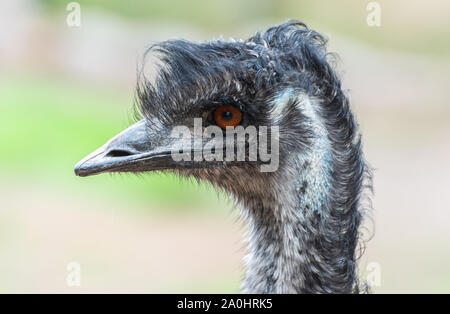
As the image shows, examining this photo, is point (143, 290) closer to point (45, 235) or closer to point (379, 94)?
point (45, 235)

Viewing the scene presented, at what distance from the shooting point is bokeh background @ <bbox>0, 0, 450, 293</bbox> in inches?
314

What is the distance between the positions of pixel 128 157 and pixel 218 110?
1.36ft

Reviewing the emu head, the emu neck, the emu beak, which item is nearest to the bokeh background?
the emu head

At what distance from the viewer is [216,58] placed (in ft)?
10.2

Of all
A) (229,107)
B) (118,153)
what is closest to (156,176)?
(118,153)

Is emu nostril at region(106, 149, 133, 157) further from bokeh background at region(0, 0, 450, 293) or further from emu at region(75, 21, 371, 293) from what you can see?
bokeh background at region(0, 0, 450, 293)

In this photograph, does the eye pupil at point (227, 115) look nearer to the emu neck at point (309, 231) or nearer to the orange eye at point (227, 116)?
the orange eye at point (227, 116)

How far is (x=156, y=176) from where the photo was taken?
31.2 ft

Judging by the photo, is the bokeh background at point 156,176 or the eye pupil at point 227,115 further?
the bokeh background at point 156,176

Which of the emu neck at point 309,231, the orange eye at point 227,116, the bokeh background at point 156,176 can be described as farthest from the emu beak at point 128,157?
the bokeh background at point 156,176

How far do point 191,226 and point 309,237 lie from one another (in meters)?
6.10

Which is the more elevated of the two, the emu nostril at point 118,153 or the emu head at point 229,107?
the emu head at point 229,107

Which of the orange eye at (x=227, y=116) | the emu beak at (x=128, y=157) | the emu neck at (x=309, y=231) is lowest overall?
the emu neck at (x=309, y=231)

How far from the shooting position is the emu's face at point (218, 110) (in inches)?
120
